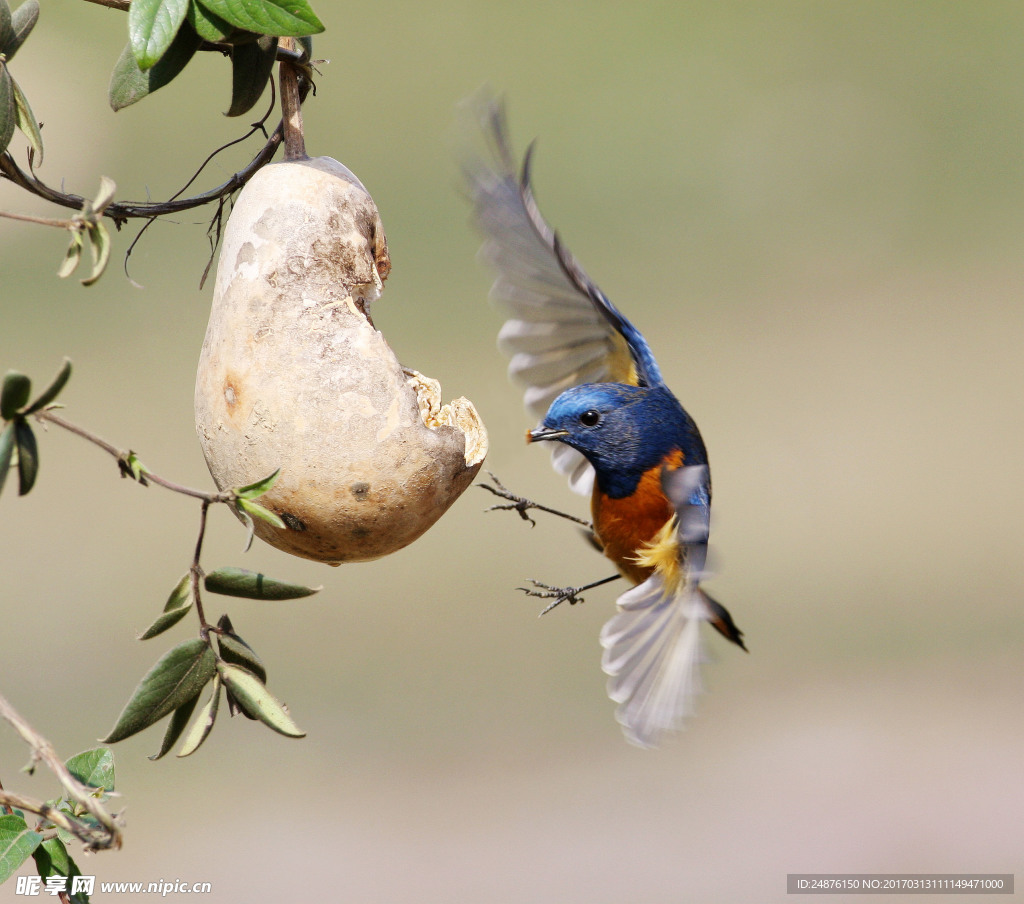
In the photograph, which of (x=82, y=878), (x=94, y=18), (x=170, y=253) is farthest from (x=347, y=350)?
(x=94, y=18)

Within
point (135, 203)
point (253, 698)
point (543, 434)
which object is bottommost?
point (253, 698)

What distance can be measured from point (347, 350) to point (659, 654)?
123 cm

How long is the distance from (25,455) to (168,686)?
505 millimetres

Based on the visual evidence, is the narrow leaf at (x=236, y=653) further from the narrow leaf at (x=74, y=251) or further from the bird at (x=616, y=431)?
the bird at (x=616, y=431)

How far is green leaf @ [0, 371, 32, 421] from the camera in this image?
1.47 meters

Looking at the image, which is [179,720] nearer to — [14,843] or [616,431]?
[14,843]

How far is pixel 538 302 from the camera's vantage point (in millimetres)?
3479

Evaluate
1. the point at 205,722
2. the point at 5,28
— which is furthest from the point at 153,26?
the point at 205,722

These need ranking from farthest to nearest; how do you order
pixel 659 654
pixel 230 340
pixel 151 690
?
pixel 659 654
pixel 230 340
pixel 151 690

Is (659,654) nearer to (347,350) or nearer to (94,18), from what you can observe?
(347,350)

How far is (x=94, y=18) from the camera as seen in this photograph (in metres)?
15.9

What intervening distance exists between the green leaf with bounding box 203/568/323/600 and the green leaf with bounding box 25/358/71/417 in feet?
1.49

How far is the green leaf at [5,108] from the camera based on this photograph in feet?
5.96

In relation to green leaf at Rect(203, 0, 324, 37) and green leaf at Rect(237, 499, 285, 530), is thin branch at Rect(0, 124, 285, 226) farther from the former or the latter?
green leaf at Rect(237, 499, 285, 530)
